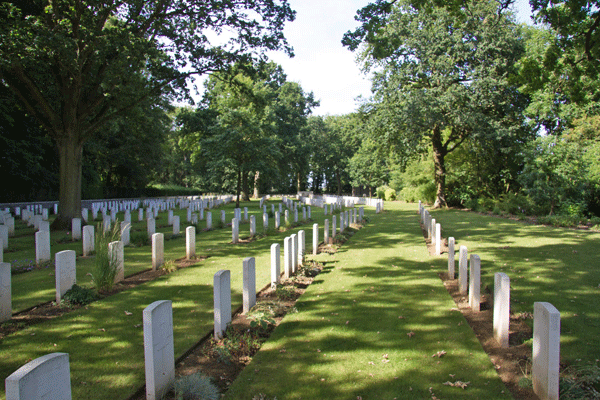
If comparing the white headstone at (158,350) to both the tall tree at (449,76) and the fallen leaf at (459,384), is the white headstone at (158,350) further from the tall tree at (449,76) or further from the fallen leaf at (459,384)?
the tall tree at (449,76)

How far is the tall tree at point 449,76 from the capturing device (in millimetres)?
24250

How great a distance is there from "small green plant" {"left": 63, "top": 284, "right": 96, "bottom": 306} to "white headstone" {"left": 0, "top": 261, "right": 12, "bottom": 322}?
793 millimetres

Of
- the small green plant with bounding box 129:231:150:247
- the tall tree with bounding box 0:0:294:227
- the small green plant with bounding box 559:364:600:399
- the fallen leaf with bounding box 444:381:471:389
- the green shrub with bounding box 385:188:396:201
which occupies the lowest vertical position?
the fallen leaf with bounding box 444:381:471:389

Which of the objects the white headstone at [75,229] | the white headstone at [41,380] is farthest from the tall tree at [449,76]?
the white headstone at [41,380]

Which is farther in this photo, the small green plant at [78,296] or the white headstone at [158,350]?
the small green plant at [78,296]

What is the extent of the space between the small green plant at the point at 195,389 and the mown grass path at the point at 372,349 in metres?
0.18

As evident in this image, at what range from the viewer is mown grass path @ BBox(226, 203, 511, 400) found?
376 centimetres

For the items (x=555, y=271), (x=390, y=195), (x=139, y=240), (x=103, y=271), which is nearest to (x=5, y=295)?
(x=103, y=271)

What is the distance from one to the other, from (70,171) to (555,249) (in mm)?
18327

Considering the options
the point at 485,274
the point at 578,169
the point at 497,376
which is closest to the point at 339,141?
the point at 578,169

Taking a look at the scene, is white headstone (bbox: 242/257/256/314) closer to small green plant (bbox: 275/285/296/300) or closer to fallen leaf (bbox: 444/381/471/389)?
small green plant (bbox: 275/285/296/300)

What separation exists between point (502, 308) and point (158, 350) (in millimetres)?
4070

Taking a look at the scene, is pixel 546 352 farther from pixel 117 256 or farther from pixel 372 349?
pixel 117 256

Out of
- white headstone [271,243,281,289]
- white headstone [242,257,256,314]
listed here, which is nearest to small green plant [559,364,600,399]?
white headstone [242,257,256,314]
